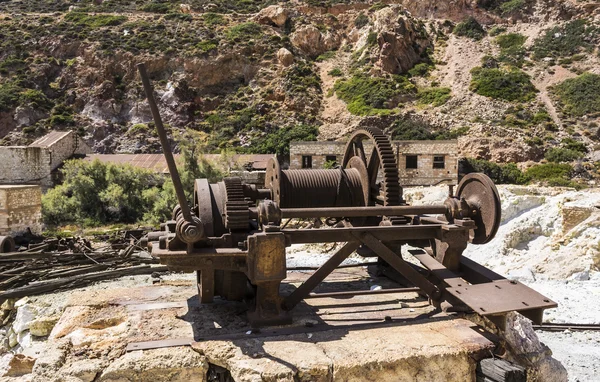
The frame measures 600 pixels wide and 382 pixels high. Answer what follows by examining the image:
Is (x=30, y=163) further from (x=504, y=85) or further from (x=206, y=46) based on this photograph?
(x=504, y=85)

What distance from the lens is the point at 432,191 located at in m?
21.5

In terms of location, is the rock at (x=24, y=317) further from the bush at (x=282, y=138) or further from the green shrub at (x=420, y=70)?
the green shrub at (x=420, y=70)

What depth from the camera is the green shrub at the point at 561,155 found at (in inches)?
1341

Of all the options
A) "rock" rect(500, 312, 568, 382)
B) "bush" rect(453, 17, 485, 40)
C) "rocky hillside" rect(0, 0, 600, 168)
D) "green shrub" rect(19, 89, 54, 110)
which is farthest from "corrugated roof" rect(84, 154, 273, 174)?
"bush" rect(453, 17, 485, 40)

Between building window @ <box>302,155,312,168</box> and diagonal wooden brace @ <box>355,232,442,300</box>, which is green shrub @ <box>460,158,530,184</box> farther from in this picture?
diagonal wooden brace @ <box>355,232,442,300</box>

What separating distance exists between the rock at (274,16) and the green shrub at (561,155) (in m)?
35.1

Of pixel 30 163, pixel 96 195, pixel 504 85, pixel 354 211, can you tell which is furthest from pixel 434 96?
pixel 354 211

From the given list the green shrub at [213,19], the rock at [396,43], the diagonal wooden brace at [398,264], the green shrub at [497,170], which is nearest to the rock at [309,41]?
the rock at [396,43]

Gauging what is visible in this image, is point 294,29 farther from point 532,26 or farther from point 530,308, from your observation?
point 530,308

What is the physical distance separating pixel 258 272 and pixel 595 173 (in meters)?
34.0

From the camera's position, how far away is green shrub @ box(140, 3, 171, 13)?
62.2 m

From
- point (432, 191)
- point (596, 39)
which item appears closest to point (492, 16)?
point (596, 39)

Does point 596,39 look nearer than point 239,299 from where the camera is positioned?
No

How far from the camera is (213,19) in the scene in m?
58.4
